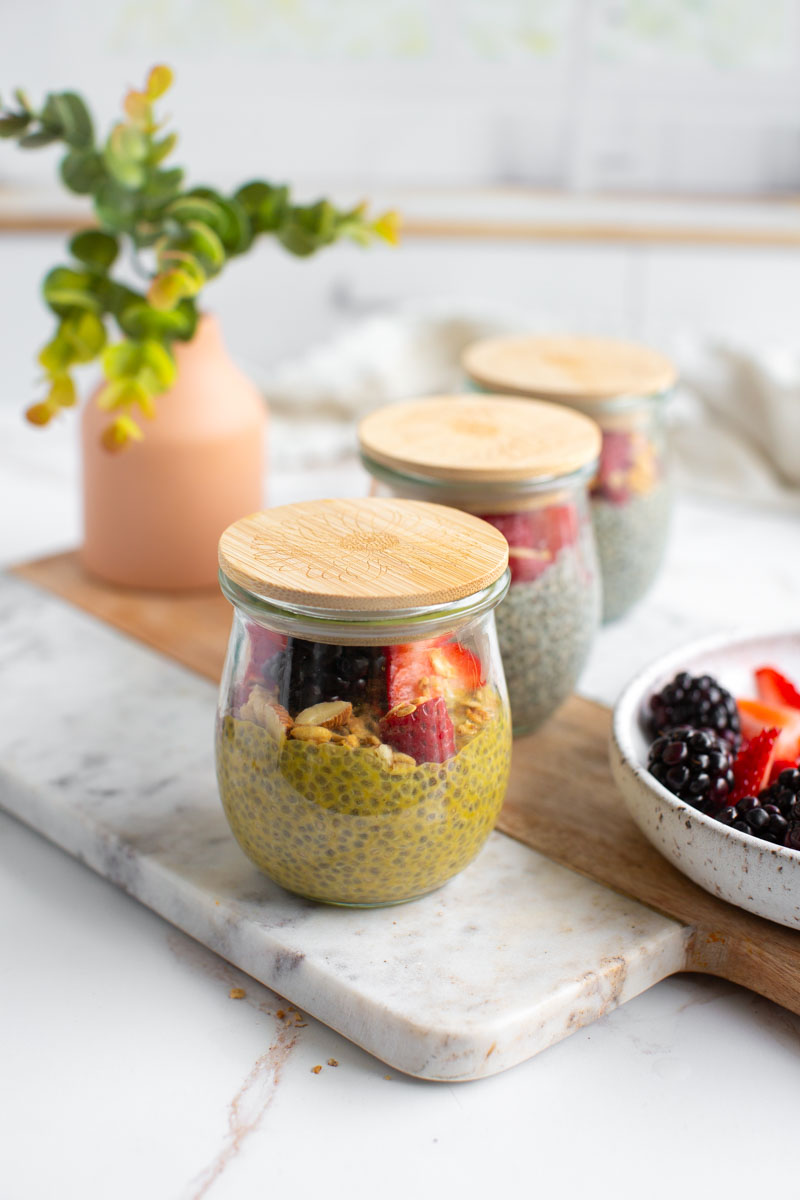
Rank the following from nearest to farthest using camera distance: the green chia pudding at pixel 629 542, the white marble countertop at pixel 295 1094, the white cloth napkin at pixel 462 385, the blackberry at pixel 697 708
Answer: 1. the white marble countertop at pixel 295 1094
2. the blackberry at pixel 697 708
3. the green chia pudding at pixel 629 542
4. the white cloth napkin at pixel 462 385

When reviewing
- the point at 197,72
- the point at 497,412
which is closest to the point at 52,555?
the point at 497,412

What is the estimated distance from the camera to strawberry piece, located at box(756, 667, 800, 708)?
0.80m

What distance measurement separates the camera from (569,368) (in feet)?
3.26

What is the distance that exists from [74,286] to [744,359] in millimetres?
789

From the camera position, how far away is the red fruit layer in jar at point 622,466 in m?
0.96

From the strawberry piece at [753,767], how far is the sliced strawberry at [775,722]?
49 mm

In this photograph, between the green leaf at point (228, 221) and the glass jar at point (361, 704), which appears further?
the green leaf at point (228, 221)

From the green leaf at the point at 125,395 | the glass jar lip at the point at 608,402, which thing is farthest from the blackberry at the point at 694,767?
the green leaf at the point at 125,395

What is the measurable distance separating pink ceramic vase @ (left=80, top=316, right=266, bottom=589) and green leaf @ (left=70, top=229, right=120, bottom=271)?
9 centimetres

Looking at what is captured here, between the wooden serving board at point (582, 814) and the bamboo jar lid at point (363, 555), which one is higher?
the bamboo jar lid at point (363, 555)

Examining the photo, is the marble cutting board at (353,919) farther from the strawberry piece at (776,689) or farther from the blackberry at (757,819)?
the strawberry piece at (776,689)

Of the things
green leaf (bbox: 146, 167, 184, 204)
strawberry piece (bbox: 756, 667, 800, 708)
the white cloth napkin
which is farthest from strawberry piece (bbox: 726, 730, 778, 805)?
the white cloth napkin

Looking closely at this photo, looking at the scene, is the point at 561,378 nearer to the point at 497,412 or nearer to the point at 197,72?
the point at 497,412

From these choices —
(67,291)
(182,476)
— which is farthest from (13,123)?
(182,476)
